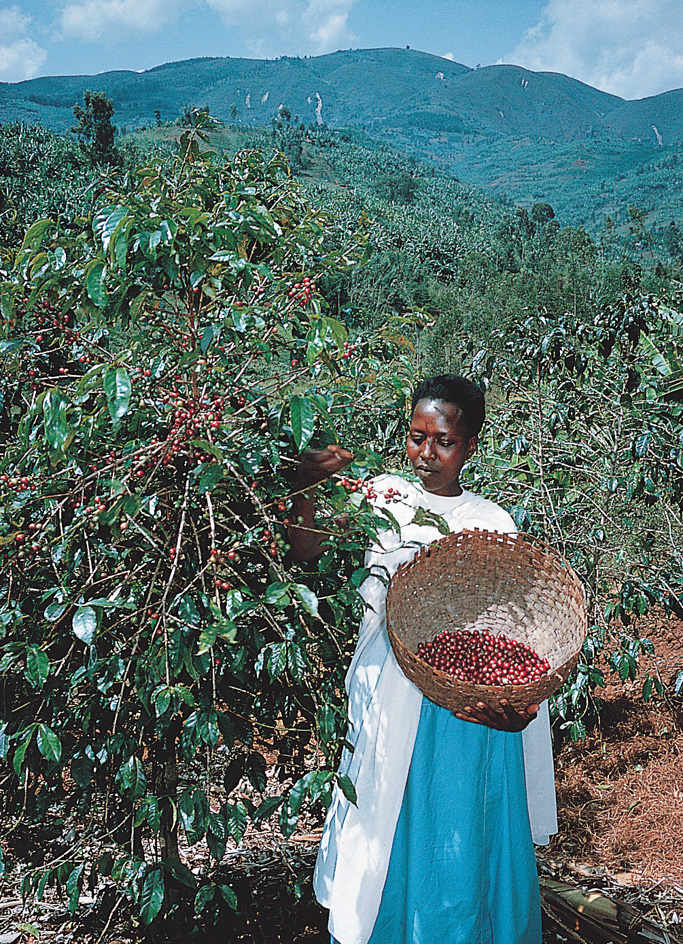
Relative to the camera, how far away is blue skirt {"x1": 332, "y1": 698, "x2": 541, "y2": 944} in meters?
1.50

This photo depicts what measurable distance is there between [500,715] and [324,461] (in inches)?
23.6

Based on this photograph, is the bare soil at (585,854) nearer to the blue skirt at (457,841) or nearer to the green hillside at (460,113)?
the blue skirt at (457,841)

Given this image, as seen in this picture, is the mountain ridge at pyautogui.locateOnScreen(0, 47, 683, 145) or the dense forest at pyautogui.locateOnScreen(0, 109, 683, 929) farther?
the mountain ridge at pyautogui.locateOnScreen(0, 47, 683, 145)

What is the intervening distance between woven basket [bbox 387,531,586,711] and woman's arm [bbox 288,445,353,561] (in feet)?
0.76

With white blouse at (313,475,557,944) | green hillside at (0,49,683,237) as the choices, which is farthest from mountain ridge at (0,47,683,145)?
white blouse at (313,475,557,944)

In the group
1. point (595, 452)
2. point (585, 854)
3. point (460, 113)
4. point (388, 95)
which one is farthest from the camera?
point (388, 95)

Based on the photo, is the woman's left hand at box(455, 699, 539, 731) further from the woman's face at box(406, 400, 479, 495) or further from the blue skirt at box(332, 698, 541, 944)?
the woman's face at box(406, 400, 479, 495)

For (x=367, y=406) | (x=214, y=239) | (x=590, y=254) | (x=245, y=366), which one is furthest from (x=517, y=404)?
(x=590, y=254)

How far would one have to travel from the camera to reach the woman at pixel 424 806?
4.90ft

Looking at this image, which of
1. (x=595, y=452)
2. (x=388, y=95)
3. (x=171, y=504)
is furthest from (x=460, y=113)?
(x=171, y=504)

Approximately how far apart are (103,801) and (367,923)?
646mm

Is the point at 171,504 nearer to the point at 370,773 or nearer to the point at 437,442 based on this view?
the point at 437,442

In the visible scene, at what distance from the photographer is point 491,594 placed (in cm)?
179

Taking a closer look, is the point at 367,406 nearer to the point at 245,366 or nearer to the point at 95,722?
the point at 245,366
